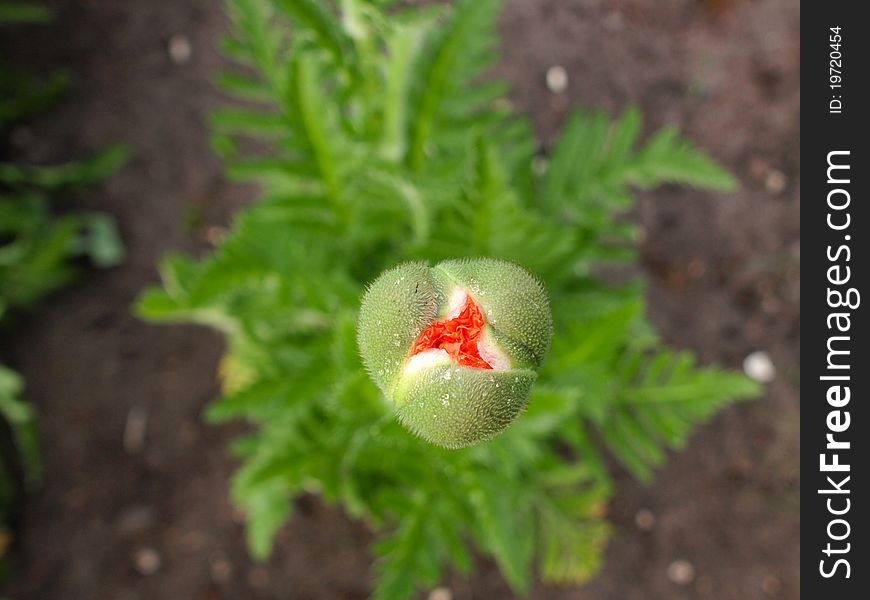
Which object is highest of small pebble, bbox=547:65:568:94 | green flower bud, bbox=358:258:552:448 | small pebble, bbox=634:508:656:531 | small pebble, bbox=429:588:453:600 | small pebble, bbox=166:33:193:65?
small pebble, bbox=166:33:193:65

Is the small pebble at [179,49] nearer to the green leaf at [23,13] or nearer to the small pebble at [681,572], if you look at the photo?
the green leaf at [23,13]

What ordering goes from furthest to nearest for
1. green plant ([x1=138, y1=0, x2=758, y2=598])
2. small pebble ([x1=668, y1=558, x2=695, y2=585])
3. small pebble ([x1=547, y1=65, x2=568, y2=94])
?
small pebble ([x1=547, y1=65, x2=568, y2=94])
small pebble ([x1=668, y1=558, x2=695, y2=585])
green plant ([x1=138, y1=0, x2=758, y2=598])

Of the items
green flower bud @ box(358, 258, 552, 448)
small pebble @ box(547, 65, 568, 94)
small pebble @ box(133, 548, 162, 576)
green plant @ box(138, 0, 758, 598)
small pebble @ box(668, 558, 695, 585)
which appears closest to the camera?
green flower bud @ box(358, 258, 552, 448)

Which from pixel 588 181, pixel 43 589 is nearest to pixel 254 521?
pixel 43 589

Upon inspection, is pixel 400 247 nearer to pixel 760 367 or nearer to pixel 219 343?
pixel 219 343

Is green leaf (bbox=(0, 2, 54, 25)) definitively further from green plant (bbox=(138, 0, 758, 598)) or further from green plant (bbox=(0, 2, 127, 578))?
green plant (bbox=(138, 0, 758, 598))

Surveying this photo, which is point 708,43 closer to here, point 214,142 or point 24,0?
point 214,142

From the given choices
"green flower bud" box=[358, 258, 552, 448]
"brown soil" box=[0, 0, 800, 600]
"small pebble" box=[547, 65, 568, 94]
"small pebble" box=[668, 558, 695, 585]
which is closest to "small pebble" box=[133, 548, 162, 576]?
"brown soil" box=[0, 0, 800, 600]
